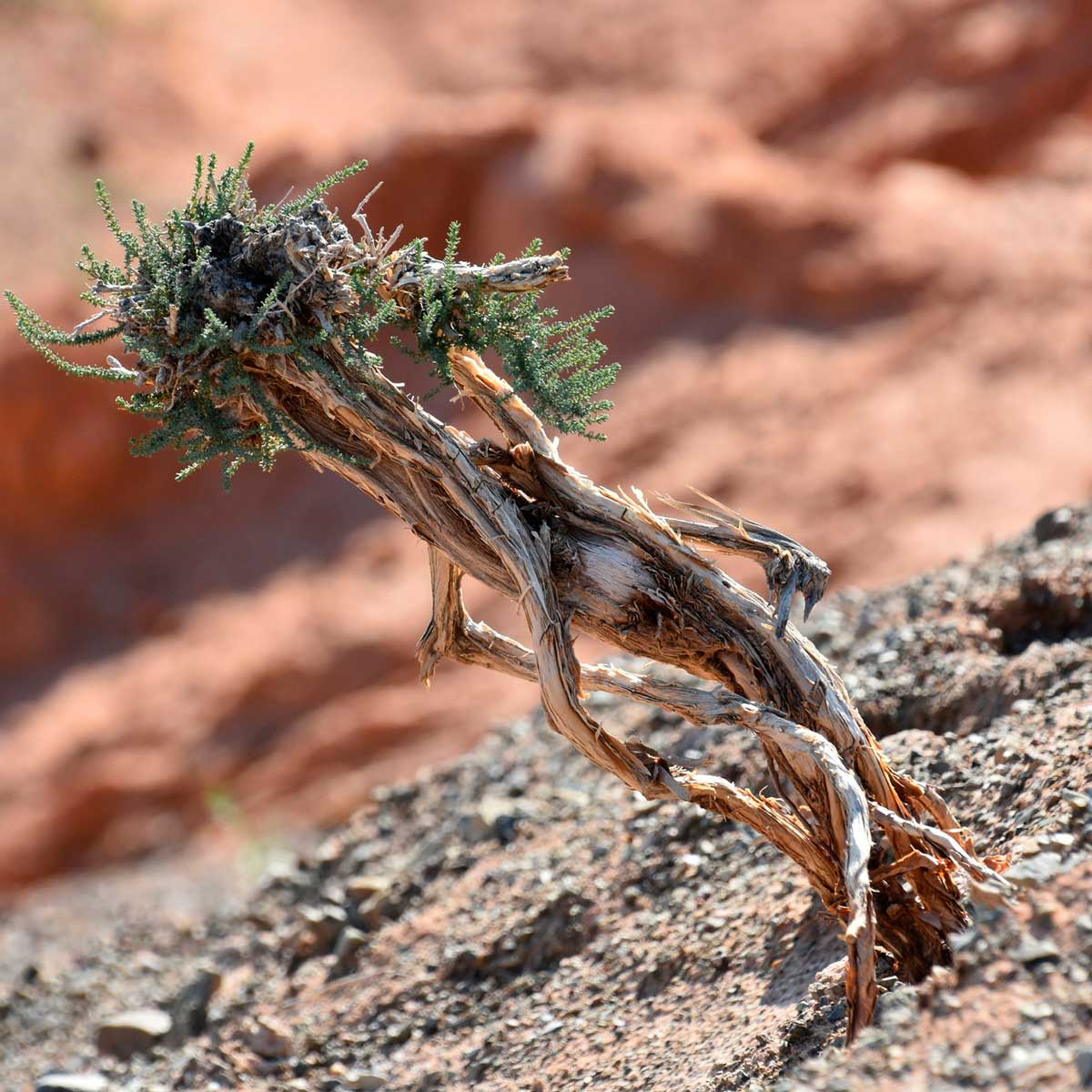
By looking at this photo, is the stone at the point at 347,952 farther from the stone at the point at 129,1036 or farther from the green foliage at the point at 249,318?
the green foliage at the point at 249,318

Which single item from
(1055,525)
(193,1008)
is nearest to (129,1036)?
(193,1008)

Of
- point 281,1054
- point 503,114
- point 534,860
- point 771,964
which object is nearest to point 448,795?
Result: point 534,860

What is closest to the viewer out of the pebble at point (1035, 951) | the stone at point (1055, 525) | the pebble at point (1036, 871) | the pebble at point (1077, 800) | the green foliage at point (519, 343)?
the pebble at point (1035, 951)

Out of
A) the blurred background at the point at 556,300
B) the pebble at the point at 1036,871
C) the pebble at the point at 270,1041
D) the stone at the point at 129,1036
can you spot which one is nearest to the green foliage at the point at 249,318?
the pebble at the point at 1036,871

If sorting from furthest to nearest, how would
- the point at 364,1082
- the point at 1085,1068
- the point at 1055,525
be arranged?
the point at 1055,525 < the point at 364,1082 < the point at 1085,1068

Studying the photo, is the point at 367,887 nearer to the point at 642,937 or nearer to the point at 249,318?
the point at 642,937
